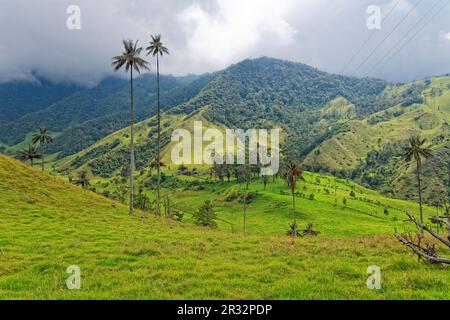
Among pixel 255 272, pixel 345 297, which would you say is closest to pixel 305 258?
pixel 255 272

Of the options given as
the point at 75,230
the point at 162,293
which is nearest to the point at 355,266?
the point at 162,293

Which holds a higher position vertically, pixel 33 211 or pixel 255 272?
pixel 33 211

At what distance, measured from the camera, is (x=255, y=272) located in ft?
52.1

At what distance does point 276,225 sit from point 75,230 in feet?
365

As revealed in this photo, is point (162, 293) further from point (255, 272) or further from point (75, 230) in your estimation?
point (75, 230)

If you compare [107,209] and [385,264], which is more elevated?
[107,209]

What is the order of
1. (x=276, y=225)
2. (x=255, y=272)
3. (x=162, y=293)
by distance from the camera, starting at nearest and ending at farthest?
(x=162, y=293) < (x=255, y=272) < (x=276, y=225)

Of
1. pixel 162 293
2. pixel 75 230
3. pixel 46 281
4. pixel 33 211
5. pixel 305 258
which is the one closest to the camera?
pixel 162 293

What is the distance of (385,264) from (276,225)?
12230cm
